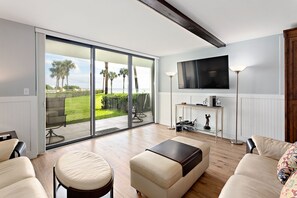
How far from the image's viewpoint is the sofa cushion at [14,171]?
135 cm

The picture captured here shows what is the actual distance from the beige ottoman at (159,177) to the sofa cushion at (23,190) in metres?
0.90

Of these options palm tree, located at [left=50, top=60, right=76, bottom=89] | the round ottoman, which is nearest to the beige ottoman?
the round ottoman

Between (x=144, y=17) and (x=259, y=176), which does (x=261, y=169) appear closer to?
(x=259, y=176)

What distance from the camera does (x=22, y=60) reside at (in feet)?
8.64

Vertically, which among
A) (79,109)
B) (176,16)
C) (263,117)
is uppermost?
(176,16)

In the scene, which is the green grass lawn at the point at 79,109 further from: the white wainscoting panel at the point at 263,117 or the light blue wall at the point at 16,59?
the white wainscoting panel at the point at 263,117

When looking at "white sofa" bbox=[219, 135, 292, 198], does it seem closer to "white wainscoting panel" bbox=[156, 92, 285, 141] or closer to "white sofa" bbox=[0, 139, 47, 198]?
"white sofa" bbox=[0, 139, 47, 198]

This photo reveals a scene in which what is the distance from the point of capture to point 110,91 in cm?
416

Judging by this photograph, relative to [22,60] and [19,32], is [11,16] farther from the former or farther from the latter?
[22,60]

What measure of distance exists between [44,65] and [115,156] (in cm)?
214

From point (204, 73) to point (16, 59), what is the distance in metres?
3.91

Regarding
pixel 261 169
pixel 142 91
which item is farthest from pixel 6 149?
pixel 142 91

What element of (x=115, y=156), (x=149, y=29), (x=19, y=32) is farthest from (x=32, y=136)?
(x=149, y=29)

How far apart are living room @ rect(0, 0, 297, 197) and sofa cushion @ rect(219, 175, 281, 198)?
0.70m
